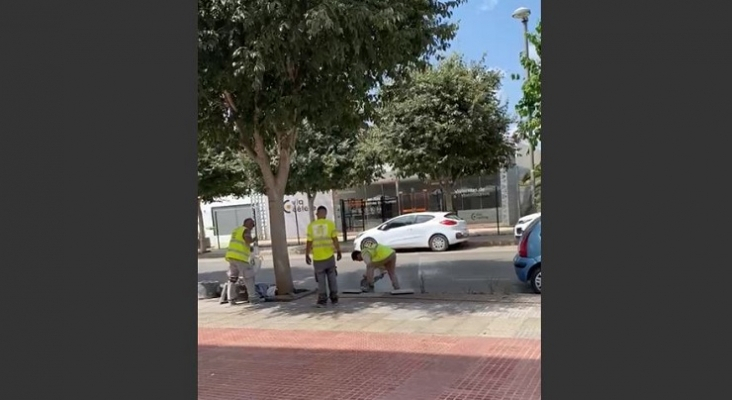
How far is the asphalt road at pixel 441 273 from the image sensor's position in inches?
437

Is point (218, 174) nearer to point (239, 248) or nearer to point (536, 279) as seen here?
point (239, 248)

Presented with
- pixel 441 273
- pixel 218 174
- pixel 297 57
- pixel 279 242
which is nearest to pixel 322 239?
pixel 279 242

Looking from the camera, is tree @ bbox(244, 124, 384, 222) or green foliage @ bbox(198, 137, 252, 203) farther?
tree @ bbox(244, 124, 384, 222)

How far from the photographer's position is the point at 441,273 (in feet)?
44.0

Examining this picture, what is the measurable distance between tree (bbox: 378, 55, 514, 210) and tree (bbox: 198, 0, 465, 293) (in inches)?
353

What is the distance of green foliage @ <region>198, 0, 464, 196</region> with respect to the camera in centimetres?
738

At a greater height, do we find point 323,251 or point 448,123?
point 448,123

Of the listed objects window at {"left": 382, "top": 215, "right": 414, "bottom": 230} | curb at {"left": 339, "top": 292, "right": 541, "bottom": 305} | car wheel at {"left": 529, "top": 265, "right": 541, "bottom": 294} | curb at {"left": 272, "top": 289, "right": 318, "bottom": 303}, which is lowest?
curb at {"left": 339, "top": 292, "right": 541, "bottom": 305}

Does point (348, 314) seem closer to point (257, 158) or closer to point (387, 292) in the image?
point (387, 292)

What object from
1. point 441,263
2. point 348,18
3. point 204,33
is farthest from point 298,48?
point 441,263

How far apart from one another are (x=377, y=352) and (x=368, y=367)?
0.57m

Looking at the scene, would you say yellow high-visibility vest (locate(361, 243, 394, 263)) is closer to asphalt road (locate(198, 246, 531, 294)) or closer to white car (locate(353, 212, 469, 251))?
asphalt road (locate(198, 246, 531, 294))

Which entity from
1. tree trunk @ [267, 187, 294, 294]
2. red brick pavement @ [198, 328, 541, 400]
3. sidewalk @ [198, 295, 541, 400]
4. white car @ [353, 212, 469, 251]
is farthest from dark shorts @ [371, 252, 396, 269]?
white car @ [353, 212, 469, 251]

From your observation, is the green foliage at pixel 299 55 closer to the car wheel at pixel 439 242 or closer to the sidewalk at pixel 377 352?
the sidewalk at pixel 377 352
